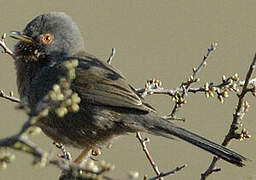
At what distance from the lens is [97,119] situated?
4.73 m

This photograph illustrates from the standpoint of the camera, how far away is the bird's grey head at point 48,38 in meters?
5.38

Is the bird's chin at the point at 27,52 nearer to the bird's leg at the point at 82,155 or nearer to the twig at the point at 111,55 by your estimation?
the twig at the point at 111,55

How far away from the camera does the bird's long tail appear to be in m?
4.21

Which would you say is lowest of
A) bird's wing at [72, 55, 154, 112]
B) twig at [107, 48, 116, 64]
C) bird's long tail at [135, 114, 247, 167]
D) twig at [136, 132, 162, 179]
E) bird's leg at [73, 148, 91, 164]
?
bird's leg at [73, 148, 91, 164]

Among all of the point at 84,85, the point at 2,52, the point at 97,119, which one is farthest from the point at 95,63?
the point at 2,52

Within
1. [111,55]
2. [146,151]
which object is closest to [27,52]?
[111,55]

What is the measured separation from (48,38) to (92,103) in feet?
4.02

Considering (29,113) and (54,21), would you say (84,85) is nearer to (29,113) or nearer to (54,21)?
(54,21)

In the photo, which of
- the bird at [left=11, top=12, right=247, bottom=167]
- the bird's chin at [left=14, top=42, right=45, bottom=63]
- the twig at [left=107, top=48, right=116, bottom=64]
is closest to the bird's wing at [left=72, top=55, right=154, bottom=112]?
the bird at [left=11, top=12, right=247, bottom=167]

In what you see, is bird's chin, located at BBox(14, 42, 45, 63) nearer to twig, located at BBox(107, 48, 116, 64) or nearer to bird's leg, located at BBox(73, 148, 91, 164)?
twig, located at BBox(107, 48, 116, 64)

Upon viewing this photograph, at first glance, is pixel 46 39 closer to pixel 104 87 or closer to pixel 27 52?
pixel 27 52

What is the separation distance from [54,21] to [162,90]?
1.66 m

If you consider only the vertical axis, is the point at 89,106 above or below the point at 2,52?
below

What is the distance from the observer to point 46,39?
544 centimetres
